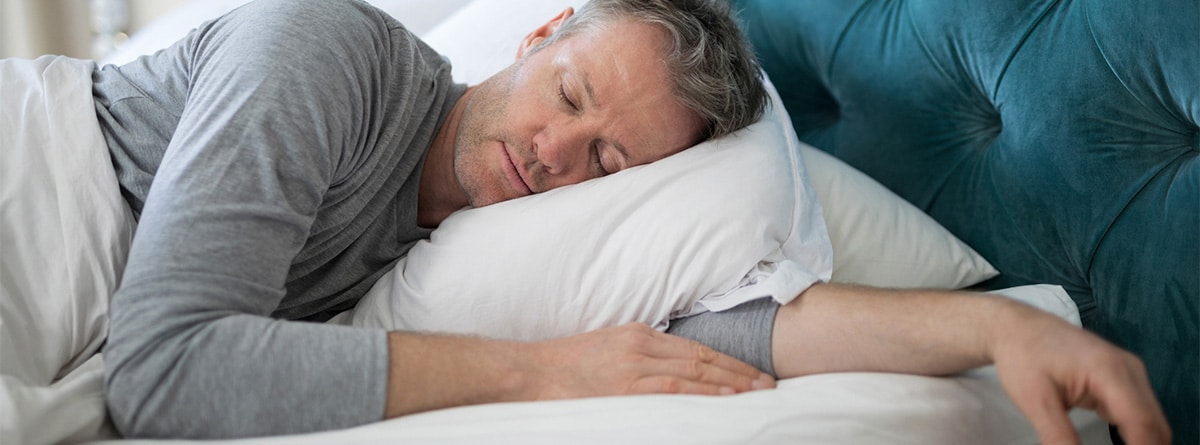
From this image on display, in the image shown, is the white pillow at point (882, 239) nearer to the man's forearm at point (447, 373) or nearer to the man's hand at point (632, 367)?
the man's hand at point (632, 367)

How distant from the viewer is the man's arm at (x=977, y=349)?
75 centimetres

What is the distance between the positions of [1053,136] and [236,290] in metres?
0.96

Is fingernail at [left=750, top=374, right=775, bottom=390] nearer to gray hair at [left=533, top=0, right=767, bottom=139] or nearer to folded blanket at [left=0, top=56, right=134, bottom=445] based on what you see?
gray hair at [left=533, top=0, right=767, bottom=139]

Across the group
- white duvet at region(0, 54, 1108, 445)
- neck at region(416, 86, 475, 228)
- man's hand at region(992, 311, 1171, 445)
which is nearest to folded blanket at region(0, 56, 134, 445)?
white duvet at region(0, 54, 1108, 445)

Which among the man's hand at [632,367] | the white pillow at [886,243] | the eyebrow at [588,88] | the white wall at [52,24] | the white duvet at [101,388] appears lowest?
the white wall at [52,24]

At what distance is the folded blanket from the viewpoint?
33.2 inches

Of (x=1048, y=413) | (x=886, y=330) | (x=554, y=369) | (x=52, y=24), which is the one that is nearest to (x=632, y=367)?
(x=554, y=369)

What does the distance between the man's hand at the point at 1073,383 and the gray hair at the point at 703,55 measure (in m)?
0.49

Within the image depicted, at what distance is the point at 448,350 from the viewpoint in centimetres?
88

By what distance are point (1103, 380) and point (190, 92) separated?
3.02 feet

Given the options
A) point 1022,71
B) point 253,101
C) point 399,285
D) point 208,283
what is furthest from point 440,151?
point 1022,71

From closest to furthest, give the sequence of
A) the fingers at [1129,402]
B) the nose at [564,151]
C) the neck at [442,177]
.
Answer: the fingers at [1129,402], the nose at [564,151], the neck at [442,177]

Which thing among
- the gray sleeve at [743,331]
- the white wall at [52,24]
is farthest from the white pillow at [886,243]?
the white wall at [52,24]

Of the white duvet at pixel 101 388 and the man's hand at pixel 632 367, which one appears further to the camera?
the man's hand at pixel 632 367
